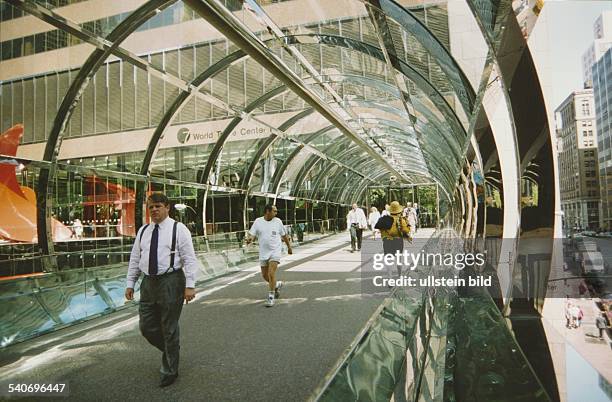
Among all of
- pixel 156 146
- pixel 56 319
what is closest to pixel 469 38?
pixel 56 319

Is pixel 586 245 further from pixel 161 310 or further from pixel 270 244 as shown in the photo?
pixel 270 244

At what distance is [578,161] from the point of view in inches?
146

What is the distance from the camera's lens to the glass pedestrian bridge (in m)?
3.89

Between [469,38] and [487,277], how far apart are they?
167 inches

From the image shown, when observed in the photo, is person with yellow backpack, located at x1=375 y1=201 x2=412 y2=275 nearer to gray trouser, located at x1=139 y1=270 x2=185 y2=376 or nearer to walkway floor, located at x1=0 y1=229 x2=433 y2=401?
walkway floor, located at x1=0 y1=229 x2=433 y2=401

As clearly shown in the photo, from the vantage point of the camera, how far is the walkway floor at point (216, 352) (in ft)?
12.3

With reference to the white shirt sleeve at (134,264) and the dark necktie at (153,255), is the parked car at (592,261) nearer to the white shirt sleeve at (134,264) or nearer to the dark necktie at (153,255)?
the dark necktie at (153,255)

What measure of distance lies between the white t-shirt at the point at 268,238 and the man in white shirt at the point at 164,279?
324cm

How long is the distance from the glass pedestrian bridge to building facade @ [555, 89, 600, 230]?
0.14 metres

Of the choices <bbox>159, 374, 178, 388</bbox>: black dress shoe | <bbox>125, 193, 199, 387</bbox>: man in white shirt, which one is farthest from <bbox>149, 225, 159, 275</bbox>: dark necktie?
<bbox>159, 374, 178, 388</bbox>: black dress shoe

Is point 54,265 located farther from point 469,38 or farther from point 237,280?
point 469,38

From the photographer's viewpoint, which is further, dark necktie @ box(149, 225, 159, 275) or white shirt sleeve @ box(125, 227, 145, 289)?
white shirt sleeve @ box(125, 227, 145, 289)

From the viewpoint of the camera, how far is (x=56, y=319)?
6.06 m
